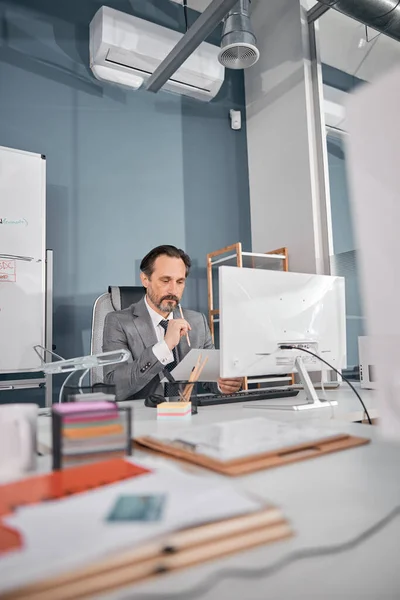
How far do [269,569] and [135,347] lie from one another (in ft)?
5.47

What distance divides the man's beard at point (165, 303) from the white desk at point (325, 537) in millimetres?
1465

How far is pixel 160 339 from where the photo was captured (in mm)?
2090

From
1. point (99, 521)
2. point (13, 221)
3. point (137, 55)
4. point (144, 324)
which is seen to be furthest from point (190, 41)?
point (99, 521)

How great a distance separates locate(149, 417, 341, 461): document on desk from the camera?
26.9 inches

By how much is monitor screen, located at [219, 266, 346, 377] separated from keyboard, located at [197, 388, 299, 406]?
179mm

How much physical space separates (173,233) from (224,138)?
0.97m

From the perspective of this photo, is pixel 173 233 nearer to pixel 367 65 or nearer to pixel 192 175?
pixel 192 175

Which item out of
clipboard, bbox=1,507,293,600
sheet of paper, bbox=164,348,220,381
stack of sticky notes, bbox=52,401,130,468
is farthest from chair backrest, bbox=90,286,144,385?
clipboard, bbox=1,507,293,600

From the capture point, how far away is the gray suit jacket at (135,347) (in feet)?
5.69

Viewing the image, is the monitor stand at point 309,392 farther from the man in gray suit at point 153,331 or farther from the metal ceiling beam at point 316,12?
the metal ceiling beam at point 316,12

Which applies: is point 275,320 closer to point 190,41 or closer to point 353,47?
point 190,41

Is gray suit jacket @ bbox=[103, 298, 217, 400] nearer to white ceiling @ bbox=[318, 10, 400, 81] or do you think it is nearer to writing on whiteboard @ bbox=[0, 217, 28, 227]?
writing on whiteboard @ bbox=[0, 217, 28, 227]

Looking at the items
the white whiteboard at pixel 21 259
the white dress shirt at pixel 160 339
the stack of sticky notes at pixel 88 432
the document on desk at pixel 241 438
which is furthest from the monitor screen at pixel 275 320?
the white whiteboard at pixel 21 259

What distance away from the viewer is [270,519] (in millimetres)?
442
